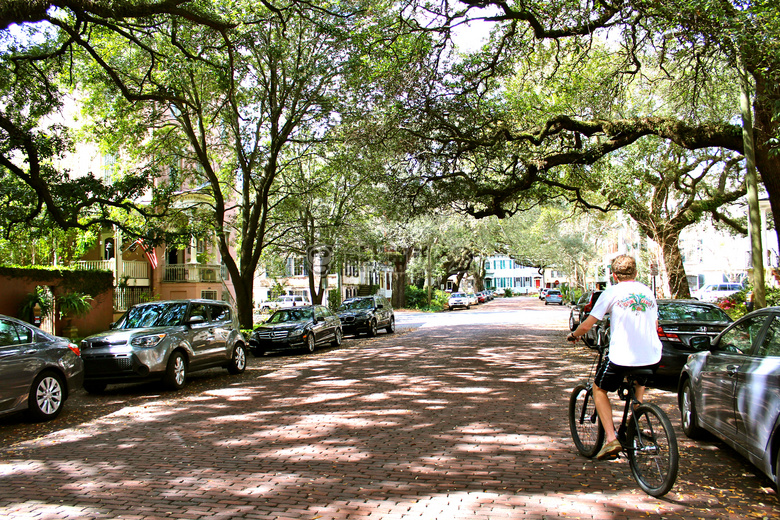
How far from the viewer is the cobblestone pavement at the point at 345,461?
4.64 metres

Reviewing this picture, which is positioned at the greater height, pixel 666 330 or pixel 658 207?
pixel 658 207

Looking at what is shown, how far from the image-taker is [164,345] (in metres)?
11.0

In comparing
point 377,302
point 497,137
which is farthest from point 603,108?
point 377,302

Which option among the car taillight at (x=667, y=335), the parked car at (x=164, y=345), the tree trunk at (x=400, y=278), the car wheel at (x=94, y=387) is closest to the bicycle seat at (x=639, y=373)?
the car taillight at (x=667, y=335)

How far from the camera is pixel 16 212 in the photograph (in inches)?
529

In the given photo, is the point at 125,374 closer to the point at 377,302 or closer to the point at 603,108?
the point at 603,108

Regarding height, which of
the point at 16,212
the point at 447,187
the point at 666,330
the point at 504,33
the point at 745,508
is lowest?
the point at 745,508

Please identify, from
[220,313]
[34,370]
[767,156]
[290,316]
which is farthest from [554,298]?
[34,370]

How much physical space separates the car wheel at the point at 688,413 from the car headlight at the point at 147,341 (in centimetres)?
877

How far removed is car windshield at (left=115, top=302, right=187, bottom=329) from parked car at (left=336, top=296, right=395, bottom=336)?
38.5 ft

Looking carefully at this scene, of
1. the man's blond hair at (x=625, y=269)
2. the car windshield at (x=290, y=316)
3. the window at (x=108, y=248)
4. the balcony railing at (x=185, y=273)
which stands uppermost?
the window at (x=108, y=248)

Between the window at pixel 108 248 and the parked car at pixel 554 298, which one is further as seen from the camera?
the parked car at pixel 554 298

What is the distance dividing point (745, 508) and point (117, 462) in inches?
229

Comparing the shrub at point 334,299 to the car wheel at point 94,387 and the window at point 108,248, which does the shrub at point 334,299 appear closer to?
the window at point 108,248
